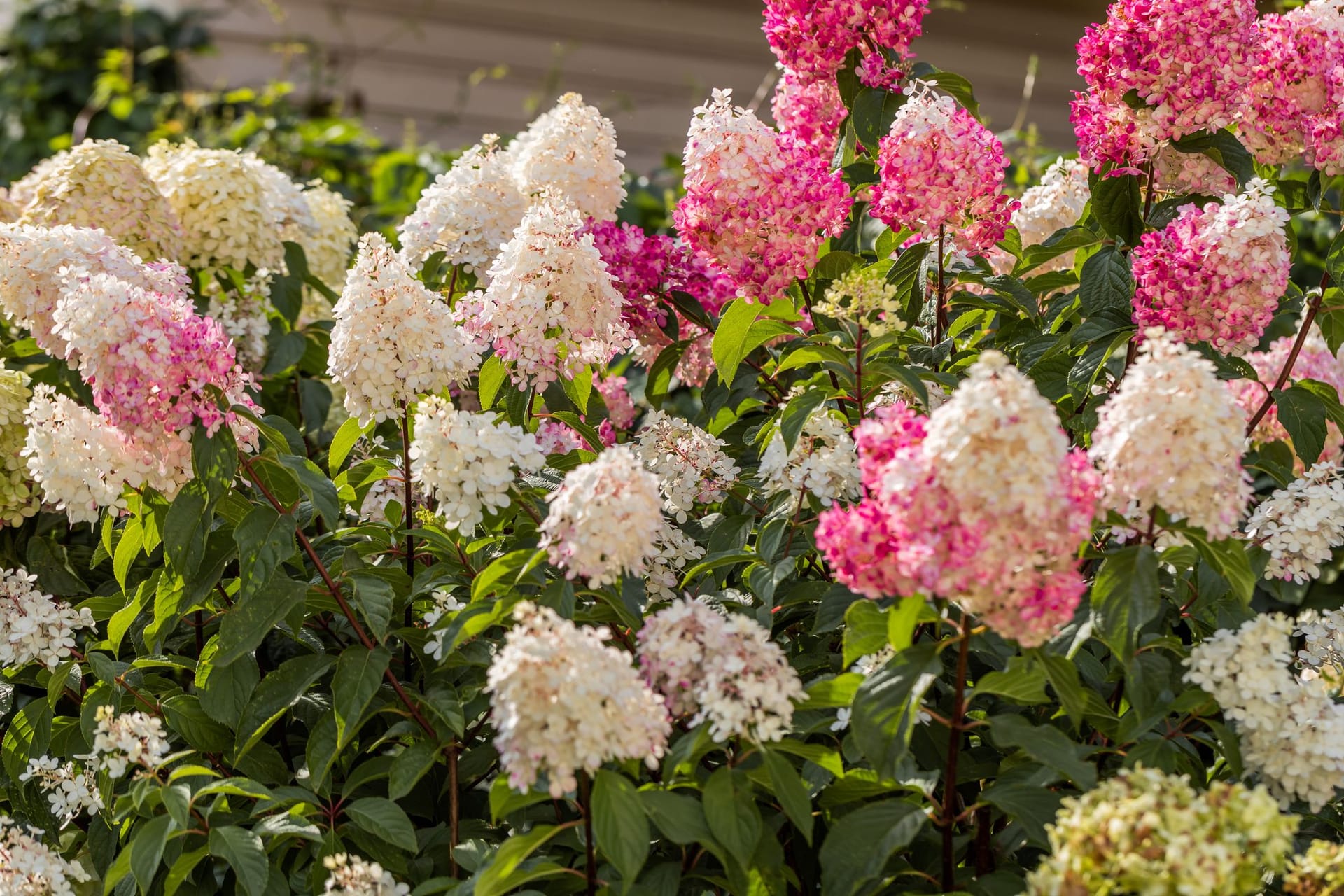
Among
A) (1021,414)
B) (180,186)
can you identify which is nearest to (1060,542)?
(1021,414)

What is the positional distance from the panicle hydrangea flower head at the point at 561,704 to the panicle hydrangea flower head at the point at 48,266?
1.07 m

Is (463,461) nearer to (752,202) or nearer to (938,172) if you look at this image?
(752,202)

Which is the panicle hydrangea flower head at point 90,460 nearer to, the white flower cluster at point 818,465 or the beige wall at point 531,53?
the white flower cluster at point 818,465

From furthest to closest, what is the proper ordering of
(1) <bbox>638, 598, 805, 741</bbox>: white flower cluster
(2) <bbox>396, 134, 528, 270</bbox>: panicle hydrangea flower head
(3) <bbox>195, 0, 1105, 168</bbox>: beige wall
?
(3) <bbox>195, 0, 1105, 168</bbox>: beige wall
(2) <bbox>396, 134, 528, 270</bbox>: panicle hydrangea flower head
(1) <bbox>638, 598, 805, 741</bbox>: white flower cluster

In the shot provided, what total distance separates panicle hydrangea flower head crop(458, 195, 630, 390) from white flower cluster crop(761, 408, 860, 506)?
350mm

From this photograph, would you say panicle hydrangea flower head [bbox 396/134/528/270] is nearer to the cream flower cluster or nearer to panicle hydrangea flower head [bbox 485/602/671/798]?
the cream flower cluster

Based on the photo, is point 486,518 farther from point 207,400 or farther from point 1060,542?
point 1060,542

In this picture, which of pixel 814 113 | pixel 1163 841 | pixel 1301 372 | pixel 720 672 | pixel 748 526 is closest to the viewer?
pixel 1163 841

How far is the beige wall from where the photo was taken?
7527 millimetres

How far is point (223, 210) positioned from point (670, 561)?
1327mm

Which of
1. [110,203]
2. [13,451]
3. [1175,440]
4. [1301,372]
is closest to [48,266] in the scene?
[13,451]

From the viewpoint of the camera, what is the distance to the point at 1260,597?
3.42m

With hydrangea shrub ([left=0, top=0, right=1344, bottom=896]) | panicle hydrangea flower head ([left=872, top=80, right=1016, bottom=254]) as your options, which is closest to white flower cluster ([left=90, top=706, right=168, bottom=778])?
hydrangea shrub ([left=0, top=0, right=1344, bottom=896])

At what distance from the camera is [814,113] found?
2.61m
